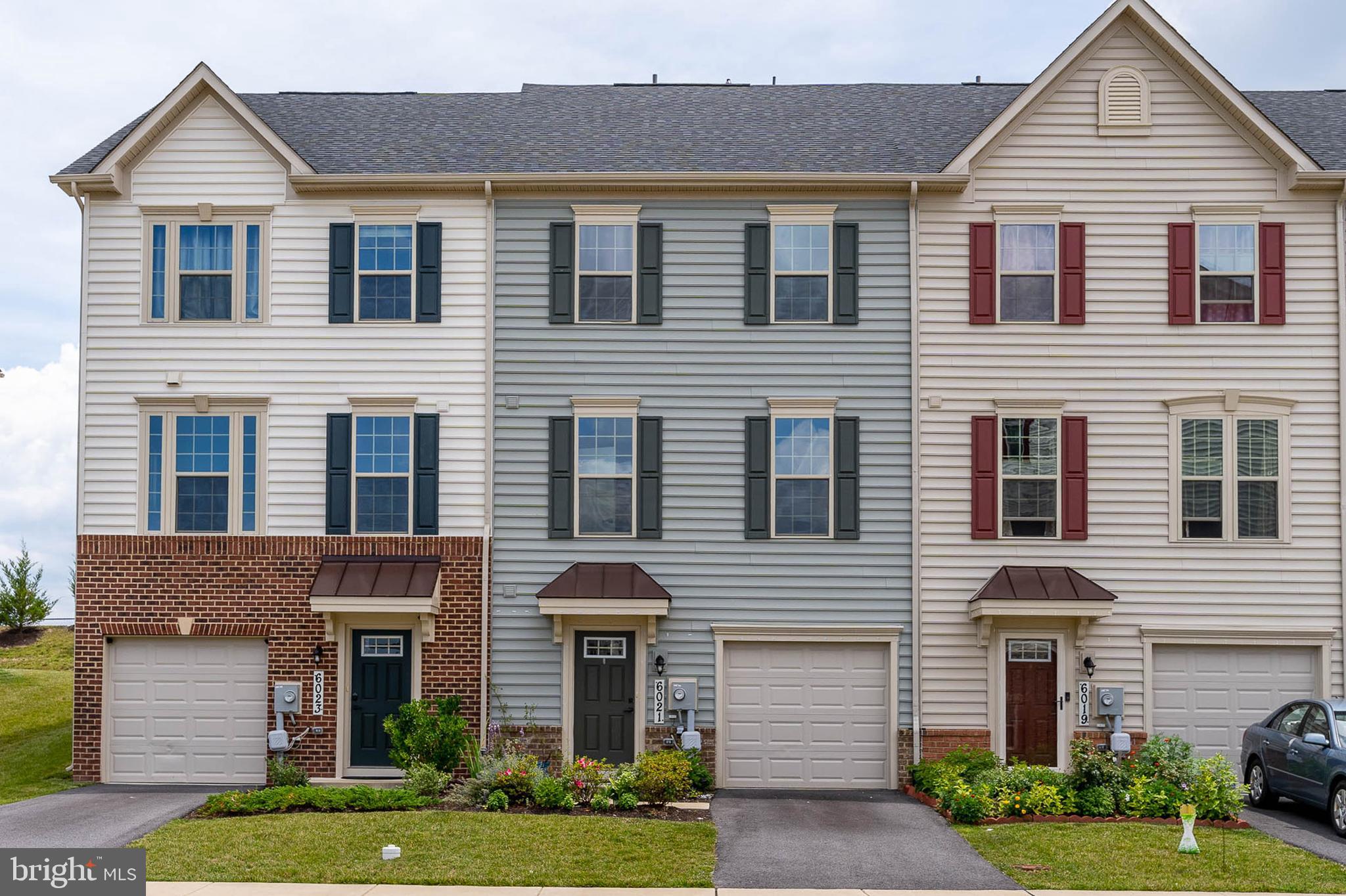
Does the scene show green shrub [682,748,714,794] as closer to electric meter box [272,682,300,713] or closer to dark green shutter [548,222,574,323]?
electric meter box [272,682,300,713]

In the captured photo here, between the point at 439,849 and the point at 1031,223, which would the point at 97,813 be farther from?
the point at 1031,223

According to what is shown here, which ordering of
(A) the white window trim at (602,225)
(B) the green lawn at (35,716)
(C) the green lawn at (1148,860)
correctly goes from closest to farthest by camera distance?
(C) the green lawn at (1148,860), (B) the green lawn at (35,716), (A) the white window trim at (602,225)

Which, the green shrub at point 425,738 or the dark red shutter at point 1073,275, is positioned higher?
the dark red shutter at point 1073,275

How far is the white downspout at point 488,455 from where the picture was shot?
57.8ft

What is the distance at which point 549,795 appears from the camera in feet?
47.3

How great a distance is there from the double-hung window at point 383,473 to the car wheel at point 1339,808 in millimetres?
12285

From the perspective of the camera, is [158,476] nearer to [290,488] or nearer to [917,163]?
[290,488]

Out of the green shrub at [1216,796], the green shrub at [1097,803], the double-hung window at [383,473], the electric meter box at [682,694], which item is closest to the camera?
the green shrub at [1216,796]

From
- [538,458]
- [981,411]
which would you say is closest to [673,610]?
[538,458]

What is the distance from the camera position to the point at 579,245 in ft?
59.8

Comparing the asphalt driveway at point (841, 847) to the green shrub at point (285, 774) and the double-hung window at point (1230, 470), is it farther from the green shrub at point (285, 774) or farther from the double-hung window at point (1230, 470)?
the double-hung window at point (1230, 470)

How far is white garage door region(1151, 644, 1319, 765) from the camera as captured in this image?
1767 cm

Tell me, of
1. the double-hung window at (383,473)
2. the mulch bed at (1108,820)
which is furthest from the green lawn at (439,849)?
the double-hung window at (383,473)

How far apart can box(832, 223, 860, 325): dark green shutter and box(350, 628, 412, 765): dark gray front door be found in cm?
787
